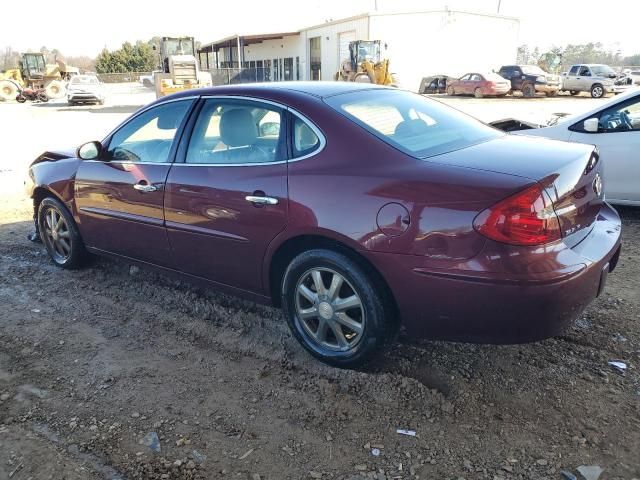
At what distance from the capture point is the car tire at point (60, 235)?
4.88 metres

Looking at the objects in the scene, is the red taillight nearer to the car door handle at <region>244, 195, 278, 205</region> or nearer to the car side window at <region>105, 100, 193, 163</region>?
the car door handle at <region>244, 195, 278, 205</region>

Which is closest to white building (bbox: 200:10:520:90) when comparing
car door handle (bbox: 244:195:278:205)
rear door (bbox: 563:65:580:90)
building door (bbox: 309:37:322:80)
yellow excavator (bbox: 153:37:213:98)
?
building door (bbox: 309:37:322:80)

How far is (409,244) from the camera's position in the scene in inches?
108

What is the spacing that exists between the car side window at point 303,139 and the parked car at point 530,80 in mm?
30130

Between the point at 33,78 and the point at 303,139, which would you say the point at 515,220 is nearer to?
the point at 303,139

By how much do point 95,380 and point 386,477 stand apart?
6.05 ft

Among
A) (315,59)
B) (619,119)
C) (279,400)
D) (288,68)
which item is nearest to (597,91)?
(315,59)

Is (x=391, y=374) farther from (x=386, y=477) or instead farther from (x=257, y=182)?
(x=257, y=182)

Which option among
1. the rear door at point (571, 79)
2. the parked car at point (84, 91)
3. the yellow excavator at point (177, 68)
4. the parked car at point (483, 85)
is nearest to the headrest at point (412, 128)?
the yellow excavator at point (177, 68)

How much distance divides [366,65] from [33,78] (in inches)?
952

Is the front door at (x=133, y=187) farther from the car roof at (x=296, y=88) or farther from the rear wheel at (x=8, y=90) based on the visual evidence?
the rear wheel at (x=8, y=90)

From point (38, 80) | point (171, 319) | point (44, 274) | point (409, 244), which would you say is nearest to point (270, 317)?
point (171, 319)

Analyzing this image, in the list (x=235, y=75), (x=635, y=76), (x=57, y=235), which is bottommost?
(x=57, y=235)

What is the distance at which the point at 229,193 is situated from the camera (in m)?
3.43
